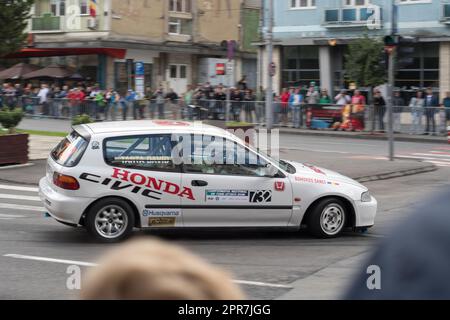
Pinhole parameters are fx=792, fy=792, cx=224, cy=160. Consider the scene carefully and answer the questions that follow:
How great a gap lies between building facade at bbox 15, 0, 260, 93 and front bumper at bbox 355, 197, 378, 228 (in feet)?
112

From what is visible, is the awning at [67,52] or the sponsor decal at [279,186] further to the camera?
the awning at [67,52]

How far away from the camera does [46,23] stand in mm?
49500

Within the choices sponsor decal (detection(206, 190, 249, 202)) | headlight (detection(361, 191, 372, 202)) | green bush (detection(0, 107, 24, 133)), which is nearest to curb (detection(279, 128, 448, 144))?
green bush (detection(0, 107, 24, 133))

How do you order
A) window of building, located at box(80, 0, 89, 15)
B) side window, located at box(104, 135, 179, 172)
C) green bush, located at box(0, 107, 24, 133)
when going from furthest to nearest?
window of building, located at box(80, 0, 89, 15)
green bush, located at box(0, 107, 24, 133)
side window, located at box(104, 135, 179, 172)

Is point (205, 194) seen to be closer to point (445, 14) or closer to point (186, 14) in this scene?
point (445, 14)

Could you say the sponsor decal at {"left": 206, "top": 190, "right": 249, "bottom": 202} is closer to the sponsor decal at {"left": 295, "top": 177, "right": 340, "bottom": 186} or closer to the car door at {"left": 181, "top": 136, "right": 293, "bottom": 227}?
the car door at {"left": 181, "top": 136, "right": 293, "bottom": 227}

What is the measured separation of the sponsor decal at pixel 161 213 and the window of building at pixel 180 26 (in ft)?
140

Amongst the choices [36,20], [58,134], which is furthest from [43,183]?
[36,20]

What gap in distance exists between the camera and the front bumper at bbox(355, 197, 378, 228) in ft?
34.9

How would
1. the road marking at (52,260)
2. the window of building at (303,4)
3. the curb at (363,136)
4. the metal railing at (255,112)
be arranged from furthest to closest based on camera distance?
the window of building at (303,4) < the metal railing at (255,112) < the curb at (363,136) < the road marking at (52,260)

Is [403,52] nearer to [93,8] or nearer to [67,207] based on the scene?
[67,207]

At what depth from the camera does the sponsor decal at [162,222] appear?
1018 centimetres

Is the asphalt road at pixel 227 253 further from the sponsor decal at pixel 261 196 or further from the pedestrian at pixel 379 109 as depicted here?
the pedestrian at pixel 379 109

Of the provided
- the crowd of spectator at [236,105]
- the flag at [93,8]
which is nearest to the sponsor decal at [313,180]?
the crowd of spectator at [236,105]
